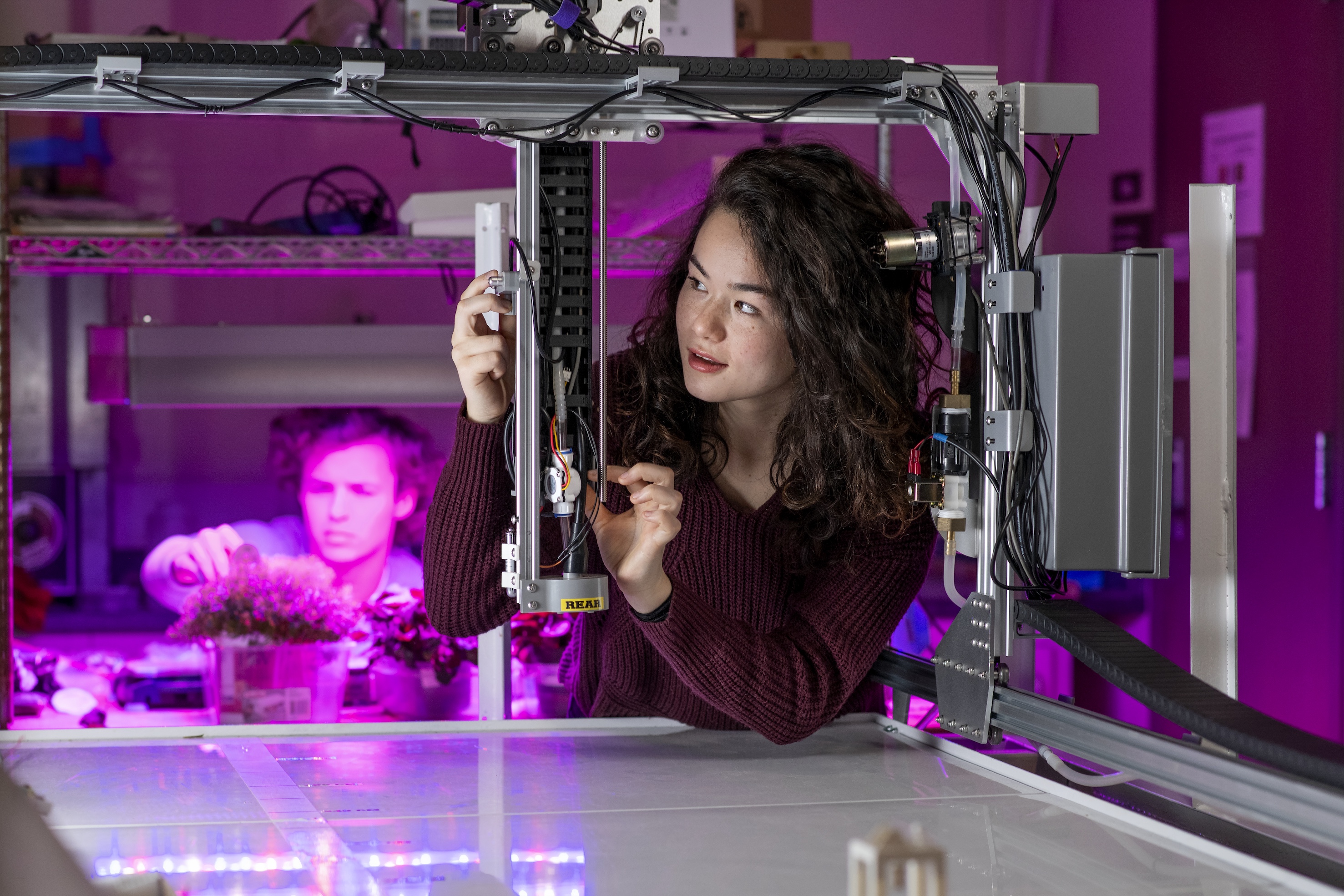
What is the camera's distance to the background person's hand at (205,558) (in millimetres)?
2646

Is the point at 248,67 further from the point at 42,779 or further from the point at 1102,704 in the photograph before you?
the point at 1102,704

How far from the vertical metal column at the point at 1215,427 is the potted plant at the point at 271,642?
59.6 inches

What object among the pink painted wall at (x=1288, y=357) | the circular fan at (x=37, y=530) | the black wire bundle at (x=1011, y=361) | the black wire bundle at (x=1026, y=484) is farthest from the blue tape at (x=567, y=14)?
the pink painted wall at (x=1288, y=357)

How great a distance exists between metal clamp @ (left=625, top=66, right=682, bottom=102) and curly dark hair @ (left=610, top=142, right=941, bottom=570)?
0.31 meters

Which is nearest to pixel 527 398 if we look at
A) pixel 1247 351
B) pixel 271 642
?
pixel 271 642

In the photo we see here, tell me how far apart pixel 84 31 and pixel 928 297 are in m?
2.15

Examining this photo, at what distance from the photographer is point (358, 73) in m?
1.15

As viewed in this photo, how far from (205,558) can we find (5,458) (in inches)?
22.2

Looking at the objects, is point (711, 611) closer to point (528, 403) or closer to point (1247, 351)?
point (528, 403)

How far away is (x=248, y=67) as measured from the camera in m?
1.15

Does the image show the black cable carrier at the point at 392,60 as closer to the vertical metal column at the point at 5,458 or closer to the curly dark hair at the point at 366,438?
the vertical metal column at the point at 5,458

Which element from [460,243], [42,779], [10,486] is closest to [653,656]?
[42,779]

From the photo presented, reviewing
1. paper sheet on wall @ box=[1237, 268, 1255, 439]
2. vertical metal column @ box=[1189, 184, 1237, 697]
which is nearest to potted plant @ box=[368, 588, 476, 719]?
vertical metal column @ box=[1189, 184, 1237, 697]

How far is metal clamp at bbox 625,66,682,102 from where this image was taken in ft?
3.81
